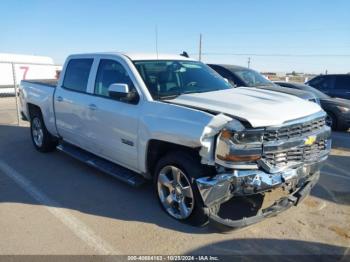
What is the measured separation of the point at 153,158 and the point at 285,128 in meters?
1.65

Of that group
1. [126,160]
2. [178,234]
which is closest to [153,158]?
[126,160]

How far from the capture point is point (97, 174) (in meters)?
5.79

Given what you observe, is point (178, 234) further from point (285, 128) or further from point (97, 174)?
point (97, 174)

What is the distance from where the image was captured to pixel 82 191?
508 centimetres

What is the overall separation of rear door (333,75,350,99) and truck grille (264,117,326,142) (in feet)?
29.9

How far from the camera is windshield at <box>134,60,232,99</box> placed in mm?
4527

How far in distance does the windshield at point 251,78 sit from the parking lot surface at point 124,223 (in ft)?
12.3

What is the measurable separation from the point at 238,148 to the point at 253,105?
66cm

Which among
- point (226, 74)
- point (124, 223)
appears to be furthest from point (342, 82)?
point (124, 223)

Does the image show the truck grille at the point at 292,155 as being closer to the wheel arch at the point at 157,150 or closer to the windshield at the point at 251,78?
the wheel arch at the point at 157,150

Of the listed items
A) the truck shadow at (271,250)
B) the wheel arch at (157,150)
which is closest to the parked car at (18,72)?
the wheel arch at (157,150)

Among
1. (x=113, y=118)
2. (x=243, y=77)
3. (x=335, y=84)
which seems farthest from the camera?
(x=335, y=84)

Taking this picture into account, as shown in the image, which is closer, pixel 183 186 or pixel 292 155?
pixel 292 155

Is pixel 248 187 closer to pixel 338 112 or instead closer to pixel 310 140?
pixel 310 140
